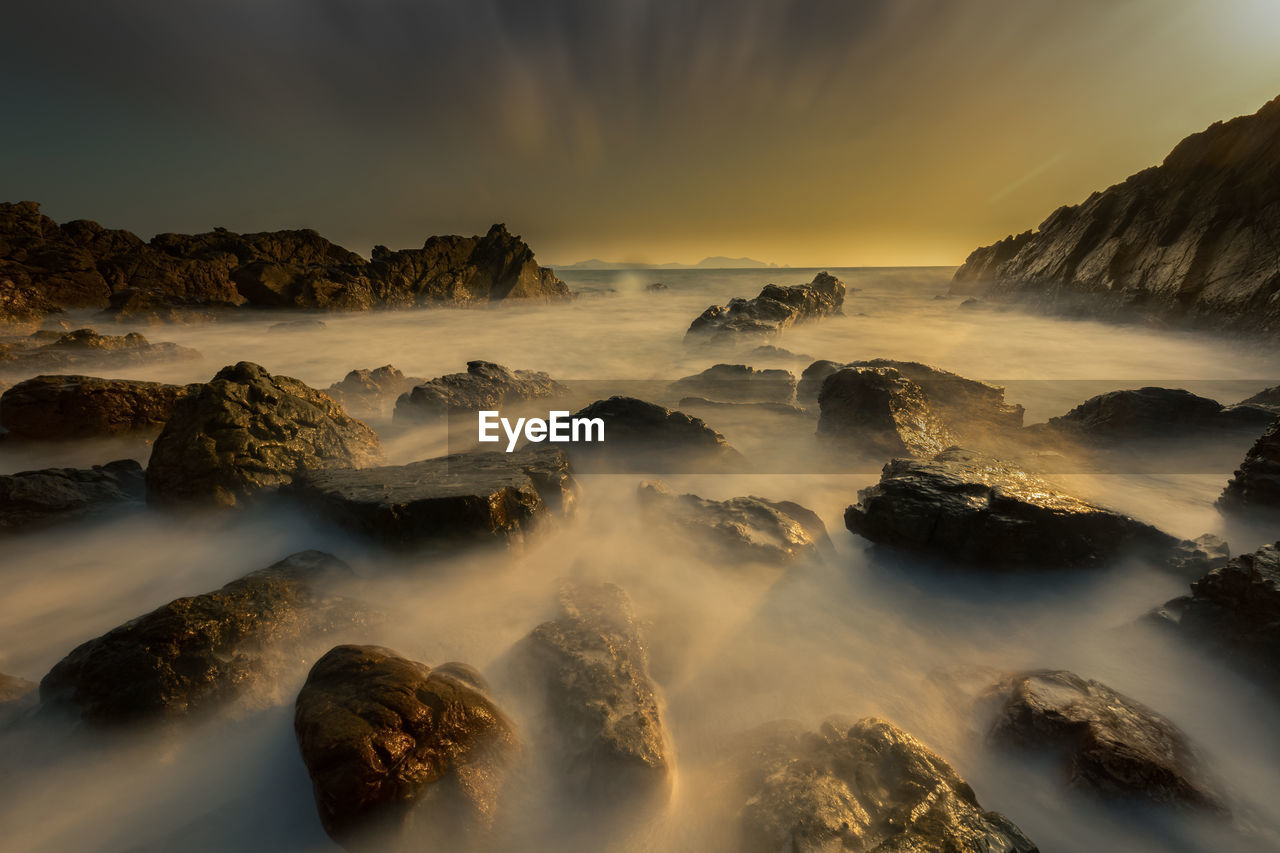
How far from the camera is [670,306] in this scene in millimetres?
39156

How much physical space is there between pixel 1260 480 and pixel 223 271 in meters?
37.7

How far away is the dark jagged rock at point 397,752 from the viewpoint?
205cm

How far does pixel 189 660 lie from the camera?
107 inches

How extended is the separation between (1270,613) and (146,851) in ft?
20.2

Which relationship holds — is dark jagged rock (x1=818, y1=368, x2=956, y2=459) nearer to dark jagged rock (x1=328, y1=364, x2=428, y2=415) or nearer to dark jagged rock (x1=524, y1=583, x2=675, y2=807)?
dark jagged rock (x1=524, y1=583, x2=675, y2=807)

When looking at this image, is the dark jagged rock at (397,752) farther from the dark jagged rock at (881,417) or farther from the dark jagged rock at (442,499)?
the dark jagged rock at (881,417)

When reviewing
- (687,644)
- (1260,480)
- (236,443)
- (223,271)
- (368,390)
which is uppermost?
(223,271)

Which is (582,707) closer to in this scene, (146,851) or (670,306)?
(146,851)

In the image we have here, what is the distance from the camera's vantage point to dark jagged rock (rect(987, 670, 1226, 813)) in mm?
2330

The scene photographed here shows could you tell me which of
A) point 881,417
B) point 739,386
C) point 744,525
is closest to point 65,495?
point 744,525

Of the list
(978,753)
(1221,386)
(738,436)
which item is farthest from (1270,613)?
(1221,386)

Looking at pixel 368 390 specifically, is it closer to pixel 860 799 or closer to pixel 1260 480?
pixel 860 799

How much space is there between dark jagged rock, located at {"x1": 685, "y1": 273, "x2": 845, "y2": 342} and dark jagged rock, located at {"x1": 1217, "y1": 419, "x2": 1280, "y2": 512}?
13685 mm

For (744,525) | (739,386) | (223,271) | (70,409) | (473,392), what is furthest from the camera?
(223,271)
